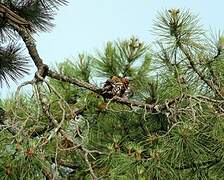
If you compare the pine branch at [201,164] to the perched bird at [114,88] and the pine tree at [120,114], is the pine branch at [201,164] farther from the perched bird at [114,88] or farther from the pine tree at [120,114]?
the perched bird at [114,88]

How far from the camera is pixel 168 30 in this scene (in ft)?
5.89

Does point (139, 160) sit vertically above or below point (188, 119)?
below

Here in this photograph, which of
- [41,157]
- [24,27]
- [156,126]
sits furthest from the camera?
[156,126]

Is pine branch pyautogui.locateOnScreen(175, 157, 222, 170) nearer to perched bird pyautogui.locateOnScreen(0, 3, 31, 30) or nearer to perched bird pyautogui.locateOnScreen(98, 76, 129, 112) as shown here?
perched bird pyautogui.locateOnScreen(98, 76, 129, 112)

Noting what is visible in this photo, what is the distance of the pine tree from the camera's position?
1181mm

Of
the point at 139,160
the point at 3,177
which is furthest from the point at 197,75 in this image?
the point at 3,177

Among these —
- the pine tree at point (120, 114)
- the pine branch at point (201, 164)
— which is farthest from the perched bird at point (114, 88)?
the pine branch at point (201, 164)

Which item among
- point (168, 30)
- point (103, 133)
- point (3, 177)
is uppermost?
point (168, 30)

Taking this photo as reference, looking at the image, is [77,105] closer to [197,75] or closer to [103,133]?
[103,133]

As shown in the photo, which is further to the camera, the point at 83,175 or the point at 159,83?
the point at 159,83

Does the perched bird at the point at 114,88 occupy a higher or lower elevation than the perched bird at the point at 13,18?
lower

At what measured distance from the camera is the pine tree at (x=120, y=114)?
3.87 ft

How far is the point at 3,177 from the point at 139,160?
305 millimetres

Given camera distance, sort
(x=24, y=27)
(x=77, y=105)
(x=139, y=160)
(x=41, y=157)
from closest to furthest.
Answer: (x=41, y=157), (x=139, y=160), (x=24, y=27), (x=77, y=105)
